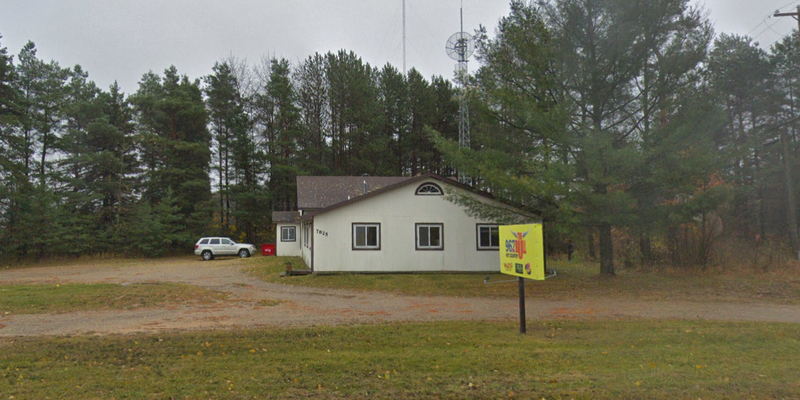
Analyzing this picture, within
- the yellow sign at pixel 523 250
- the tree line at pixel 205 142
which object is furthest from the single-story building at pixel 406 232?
the tree line at pixel 205 142

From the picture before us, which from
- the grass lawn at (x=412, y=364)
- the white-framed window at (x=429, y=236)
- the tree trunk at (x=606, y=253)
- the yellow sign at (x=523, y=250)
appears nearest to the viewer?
the grass lawn at (x=412, y=364)

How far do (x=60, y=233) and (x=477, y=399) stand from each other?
1385 inches

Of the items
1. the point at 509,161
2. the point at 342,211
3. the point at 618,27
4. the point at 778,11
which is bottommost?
the point at 342,211

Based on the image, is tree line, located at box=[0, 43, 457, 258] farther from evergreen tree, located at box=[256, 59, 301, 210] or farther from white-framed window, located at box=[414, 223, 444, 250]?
white-framed window, located at box=[414, 223, 444, 250]

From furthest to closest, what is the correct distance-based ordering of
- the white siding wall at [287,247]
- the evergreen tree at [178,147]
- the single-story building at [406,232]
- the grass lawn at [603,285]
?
the evergreen tree at [178,147], the white siding wall at [287,247], the single-story building at [406,232], the grass lawn at [603,285]

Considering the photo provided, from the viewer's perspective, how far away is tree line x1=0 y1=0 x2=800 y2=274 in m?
14.6

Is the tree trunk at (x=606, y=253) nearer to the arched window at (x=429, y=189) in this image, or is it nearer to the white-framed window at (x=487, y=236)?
the white-framed window at (x=487, y=236)

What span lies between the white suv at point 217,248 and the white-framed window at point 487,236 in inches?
753

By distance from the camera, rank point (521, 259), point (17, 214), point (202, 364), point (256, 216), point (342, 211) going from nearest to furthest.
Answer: point (202, 364), point (521, 259), point (342, 211), point (17, 214), point (256, 216)

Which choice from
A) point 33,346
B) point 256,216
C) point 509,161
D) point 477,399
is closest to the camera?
point 477,399

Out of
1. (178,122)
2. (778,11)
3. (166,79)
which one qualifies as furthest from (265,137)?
(778,11)

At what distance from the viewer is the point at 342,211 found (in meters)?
19.0

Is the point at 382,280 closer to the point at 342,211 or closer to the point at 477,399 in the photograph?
the point at 342,211

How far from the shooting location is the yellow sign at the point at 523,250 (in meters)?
7.94
